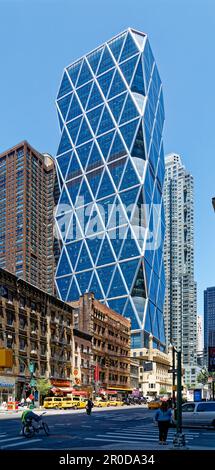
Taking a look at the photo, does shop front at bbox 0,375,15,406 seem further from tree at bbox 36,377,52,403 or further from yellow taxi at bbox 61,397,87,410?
yellow taxi at bbox 61,397,87,410

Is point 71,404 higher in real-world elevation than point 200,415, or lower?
lower

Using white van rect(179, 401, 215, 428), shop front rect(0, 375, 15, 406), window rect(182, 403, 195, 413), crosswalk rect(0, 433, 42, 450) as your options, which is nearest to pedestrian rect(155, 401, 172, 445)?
crosswalk rect(0, 433, 42, 450)

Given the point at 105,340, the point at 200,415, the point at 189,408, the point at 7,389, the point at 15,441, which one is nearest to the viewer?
the point at 15,441

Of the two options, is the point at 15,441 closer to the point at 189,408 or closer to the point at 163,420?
the point at 163,420

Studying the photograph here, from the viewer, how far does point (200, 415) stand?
3544 cm

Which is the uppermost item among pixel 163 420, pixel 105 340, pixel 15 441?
pixel 105 340

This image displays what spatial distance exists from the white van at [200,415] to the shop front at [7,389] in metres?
44.1

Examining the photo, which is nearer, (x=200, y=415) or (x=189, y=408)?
(x=200, y=415)

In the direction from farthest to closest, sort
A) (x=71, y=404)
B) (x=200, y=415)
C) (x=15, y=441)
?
(x=71, y=404), (x=200, y=415), (x=15, y=441)

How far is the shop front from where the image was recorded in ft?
250

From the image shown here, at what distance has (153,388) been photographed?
19175 cm

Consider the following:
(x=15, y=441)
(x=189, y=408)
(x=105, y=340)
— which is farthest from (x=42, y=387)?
(x=15, y=441)

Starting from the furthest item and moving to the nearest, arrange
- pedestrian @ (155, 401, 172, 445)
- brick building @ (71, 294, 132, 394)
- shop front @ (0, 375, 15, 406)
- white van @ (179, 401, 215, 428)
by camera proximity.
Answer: brick building @ (71, 294, 132, 394) < shop front @ (0, 375, 15, 406) < white van @ (179, 401, 215, 428) < pedestrian @ (155, 401, 172, 445)
